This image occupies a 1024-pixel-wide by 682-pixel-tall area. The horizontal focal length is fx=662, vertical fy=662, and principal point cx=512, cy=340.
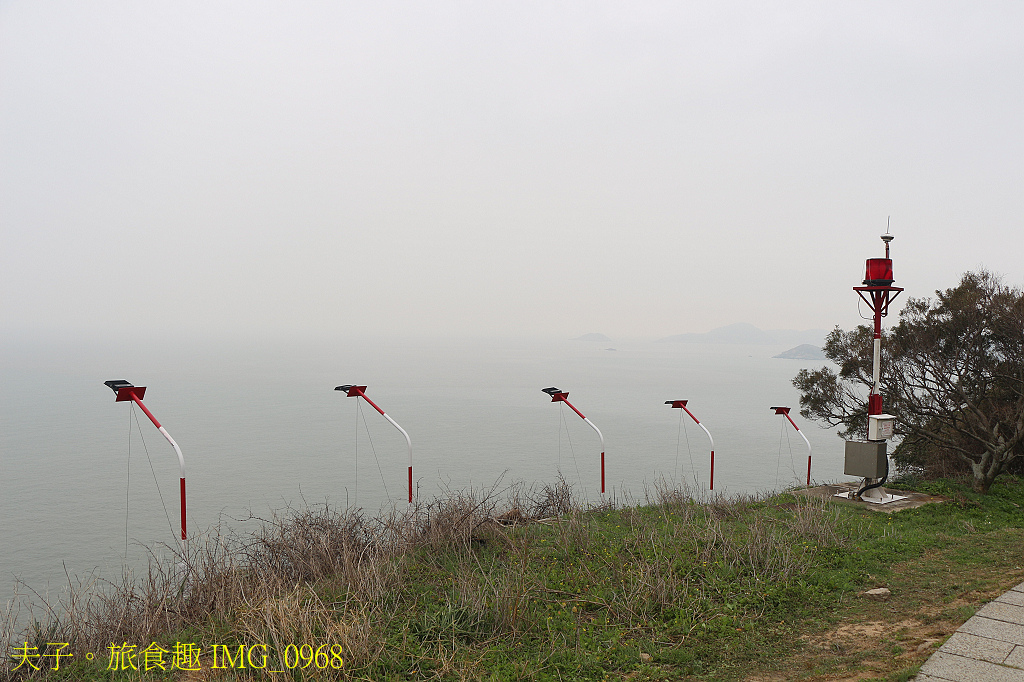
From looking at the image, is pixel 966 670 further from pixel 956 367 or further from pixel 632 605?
pixel 956 367

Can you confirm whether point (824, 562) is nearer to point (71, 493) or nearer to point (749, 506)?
point (749, 506)

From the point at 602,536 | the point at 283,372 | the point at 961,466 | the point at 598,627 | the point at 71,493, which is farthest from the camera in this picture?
the point at 283,372

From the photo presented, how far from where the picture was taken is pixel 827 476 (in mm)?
28859

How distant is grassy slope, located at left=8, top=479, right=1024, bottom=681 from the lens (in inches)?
195

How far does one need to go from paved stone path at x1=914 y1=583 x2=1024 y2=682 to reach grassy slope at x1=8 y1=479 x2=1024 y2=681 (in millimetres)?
165

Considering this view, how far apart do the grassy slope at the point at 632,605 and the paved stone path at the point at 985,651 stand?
0.54 ft

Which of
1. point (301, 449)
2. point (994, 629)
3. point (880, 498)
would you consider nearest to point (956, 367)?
point (880, 498)

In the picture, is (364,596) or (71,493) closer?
(364,596)

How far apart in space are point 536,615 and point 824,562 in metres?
3.45

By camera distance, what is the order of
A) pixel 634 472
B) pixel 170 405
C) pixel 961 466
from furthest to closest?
pixel 170 405 < pixel 634 472 < pixel 961 466

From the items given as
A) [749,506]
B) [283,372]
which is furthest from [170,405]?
[749,506]

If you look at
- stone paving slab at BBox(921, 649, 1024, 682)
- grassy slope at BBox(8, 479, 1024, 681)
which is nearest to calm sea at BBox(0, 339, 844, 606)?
grassy slope at BBox(8, 479, 1024, 681)

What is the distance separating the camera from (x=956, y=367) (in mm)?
14203

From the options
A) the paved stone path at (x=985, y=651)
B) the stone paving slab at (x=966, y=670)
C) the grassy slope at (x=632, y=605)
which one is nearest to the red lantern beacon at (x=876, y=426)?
the grassy slope at (x=632, y=605)
